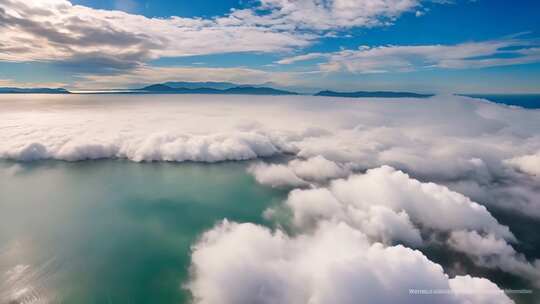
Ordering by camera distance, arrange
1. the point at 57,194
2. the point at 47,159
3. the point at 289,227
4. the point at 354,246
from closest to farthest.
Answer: the point at 354,246 → the point at 289,227 → the point at 57,194 → the point at 47,159

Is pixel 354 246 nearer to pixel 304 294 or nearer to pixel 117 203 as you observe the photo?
pixel 304 294

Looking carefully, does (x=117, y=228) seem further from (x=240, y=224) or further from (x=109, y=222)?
(x=240, y=224)

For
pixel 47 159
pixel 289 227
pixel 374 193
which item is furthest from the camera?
pixel 47 159

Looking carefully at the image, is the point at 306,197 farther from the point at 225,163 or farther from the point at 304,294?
the point at 225,163

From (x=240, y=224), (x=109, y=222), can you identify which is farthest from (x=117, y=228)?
(x=240, y=224)

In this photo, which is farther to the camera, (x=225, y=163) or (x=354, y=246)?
(x=225, y=163)

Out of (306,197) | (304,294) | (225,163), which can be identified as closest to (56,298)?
(304,294)

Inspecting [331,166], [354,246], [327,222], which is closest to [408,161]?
[331,166]
